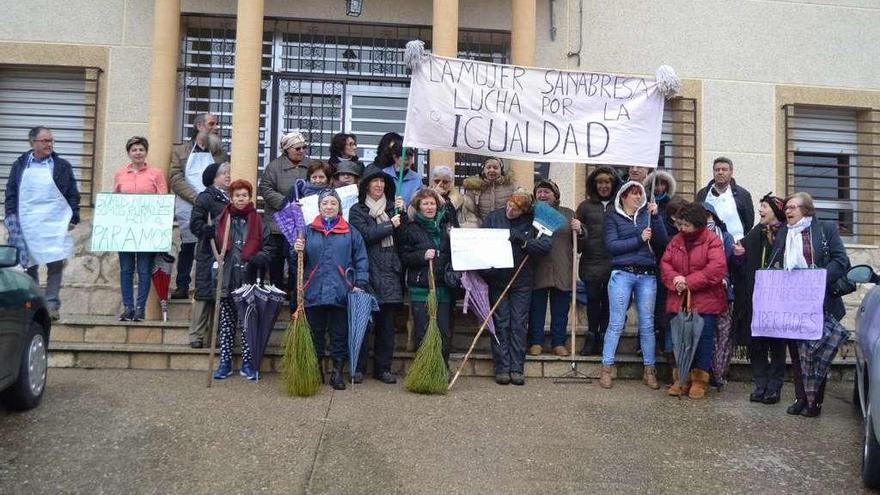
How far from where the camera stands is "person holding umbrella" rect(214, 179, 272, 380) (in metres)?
5.89

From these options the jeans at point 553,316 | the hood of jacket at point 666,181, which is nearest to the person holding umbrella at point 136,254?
the jeans at point 553,316

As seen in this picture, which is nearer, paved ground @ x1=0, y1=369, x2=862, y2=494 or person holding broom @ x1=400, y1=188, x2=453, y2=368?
paved ground @ x1=0, y1=369, x2=862, y2=494

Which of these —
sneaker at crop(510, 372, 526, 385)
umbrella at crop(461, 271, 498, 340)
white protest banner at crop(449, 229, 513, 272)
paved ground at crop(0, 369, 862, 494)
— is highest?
white protest banner at crop(449, 229, 513, 272)

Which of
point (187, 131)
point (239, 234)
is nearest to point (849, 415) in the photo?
point (239, 234)

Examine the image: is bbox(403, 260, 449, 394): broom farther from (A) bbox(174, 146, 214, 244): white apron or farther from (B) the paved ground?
(A) bbox(174, 146, 214, 244): white apron

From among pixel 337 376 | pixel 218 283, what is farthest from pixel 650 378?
pixel 218 283

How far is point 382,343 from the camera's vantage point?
238 inches

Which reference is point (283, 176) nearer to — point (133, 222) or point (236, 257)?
point (236, 257)

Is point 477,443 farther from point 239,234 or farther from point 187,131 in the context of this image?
point 187,131

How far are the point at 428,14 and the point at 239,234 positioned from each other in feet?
14.9

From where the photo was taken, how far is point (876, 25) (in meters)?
9.61

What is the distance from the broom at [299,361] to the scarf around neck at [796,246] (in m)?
3.85

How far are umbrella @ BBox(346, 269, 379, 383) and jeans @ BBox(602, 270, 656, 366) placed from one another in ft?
6.98

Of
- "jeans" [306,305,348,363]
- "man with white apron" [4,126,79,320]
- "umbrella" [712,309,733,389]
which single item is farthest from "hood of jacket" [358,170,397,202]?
"umbrella" [712,309,733,389]
